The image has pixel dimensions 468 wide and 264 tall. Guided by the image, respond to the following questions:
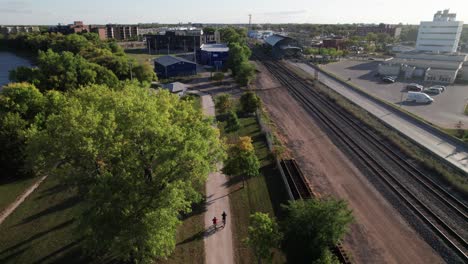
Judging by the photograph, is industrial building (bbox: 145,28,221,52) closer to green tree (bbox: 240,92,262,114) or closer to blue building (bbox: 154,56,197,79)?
blue building (bbox: 154,56,197,79)

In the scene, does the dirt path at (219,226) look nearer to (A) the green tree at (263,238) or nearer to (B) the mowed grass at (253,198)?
(B) the mowed grass at (253,198)

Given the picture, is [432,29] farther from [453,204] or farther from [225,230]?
[225,230]

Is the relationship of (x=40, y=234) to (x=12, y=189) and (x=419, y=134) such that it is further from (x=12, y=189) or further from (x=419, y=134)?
(x=419, y=134)

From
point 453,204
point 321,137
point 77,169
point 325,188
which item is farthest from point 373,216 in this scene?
point 77,169

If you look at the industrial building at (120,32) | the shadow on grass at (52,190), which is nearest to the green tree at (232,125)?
the shadow on grass at (52,190)

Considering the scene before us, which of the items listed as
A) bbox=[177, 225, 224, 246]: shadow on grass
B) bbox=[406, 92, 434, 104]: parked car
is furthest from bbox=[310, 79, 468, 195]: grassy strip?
bbox=[177, 225, 224, 246]: shadow on grass

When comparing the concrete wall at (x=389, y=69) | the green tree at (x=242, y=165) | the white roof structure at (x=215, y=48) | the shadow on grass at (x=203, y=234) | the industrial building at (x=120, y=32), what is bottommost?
the shadow on grass at (x=203, y=234)
